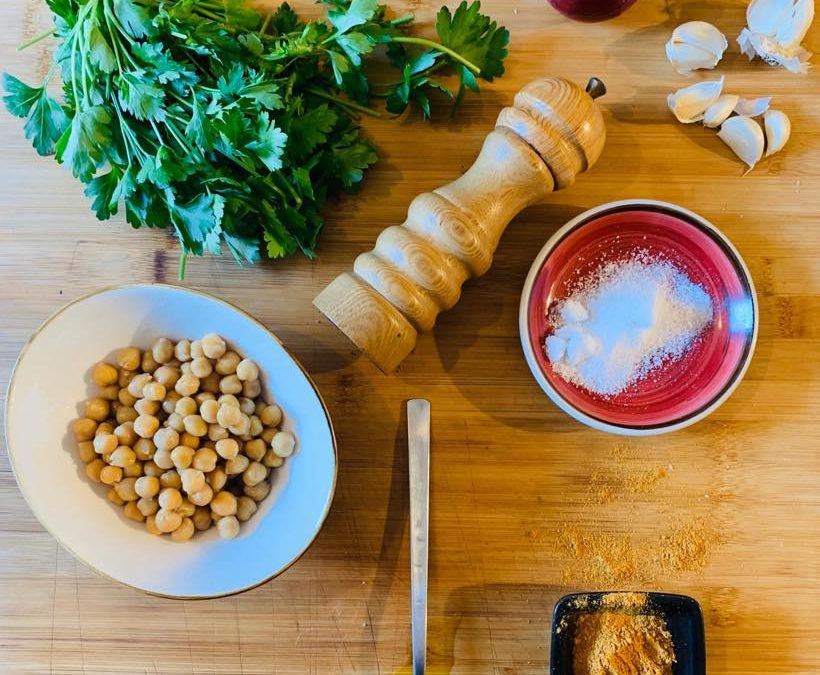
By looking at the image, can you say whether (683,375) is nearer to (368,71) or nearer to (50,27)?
(368,71)

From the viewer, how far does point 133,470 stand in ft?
3.71

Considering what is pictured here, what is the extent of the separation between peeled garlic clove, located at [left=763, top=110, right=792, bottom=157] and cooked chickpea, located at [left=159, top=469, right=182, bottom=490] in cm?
106

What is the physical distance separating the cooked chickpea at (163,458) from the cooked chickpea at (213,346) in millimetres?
158

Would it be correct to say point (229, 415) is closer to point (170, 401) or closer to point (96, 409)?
point (170, 401)

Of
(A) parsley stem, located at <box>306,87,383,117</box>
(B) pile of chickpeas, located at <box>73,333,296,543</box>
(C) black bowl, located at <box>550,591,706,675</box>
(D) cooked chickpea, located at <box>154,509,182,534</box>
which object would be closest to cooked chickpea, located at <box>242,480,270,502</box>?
(B) pile of chickpeas, located at <box>73,333,296,543</box>

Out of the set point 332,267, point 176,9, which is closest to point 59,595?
point 332,267

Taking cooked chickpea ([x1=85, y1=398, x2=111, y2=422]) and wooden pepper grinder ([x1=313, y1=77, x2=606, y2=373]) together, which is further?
cooked chickpea ([x1=85, y1=398, x2=111, y2=422])

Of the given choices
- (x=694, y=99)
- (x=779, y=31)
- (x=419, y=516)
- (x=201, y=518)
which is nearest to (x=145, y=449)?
(x=201, y=518)

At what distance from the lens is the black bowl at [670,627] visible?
109 centimetres

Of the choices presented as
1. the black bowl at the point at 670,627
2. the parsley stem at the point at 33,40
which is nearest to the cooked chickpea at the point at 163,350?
the parsley stem at the point at 33,40

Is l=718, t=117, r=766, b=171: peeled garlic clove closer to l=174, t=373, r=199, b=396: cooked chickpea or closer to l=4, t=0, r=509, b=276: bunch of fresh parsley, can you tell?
l=4, t=0, r=509, b=276: bunch of fresh parsley

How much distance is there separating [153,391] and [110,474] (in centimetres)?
14

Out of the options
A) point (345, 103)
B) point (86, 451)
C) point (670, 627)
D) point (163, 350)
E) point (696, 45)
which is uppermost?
point (696, 45)

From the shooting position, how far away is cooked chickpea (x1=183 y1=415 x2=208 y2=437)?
3.65 feet
